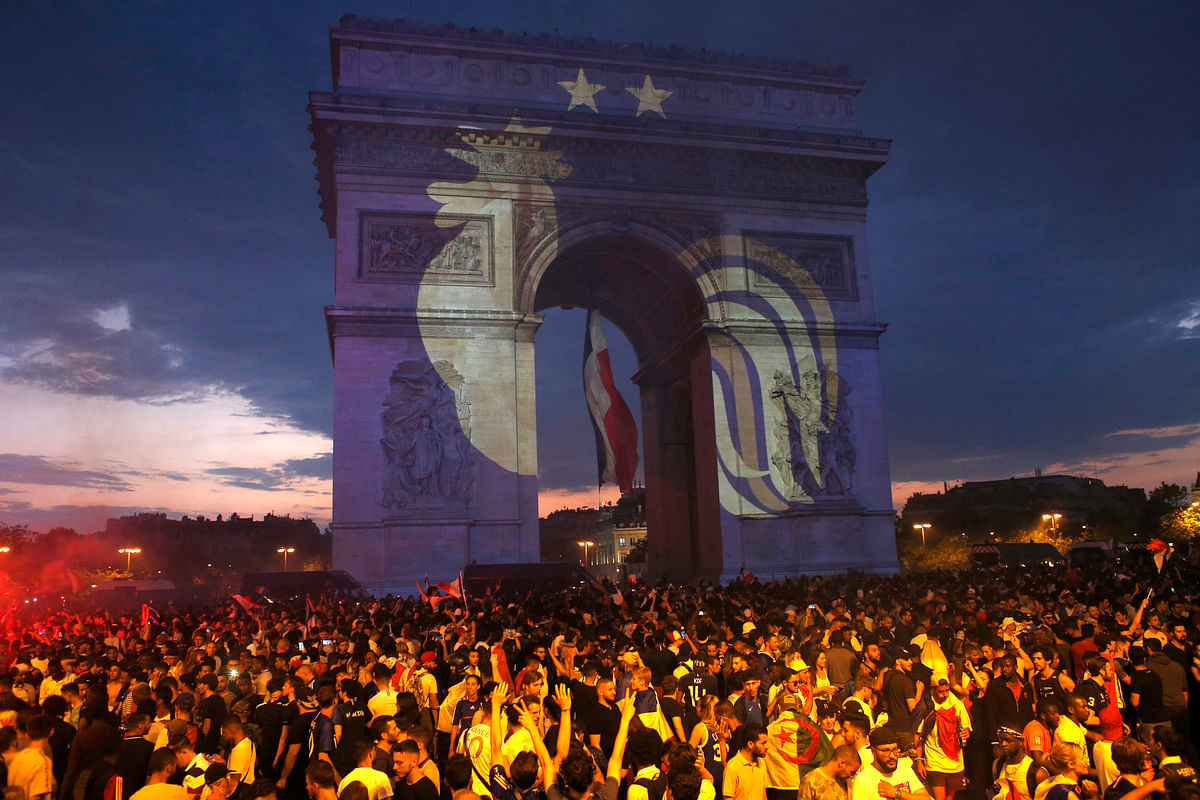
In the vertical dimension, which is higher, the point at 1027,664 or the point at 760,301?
the point at 760,301

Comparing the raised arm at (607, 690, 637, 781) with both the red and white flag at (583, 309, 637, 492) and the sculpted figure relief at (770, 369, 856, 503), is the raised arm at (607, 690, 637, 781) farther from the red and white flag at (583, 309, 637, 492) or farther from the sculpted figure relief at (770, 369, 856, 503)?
the sculpted figure relief at (770, 369, 856, 503)

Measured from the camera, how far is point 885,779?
582 centimetres

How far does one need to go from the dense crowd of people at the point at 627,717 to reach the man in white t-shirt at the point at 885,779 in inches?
0.6

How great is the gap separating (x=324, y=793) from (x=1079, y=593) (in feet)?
58.2

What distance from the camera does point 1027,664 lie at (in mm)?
9500

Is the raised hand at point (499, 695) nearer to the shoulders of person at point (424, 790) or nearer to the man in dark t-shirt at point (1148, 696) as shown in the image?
the shoulders of person at point (424, 790)

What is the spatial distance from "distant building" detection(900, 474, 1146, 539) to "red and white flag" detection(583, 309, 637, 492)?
73.6 meters

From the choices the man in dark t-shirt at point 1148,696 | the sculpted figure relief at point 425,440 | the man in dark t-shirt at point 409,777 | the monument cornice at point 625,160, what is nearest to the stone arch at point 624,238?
the monument cornice at point 625,160

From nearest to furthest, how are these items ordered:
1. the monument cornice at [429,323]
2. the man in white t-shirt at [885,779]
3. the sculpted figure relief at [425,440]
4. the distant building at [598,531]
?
the man in white t-shirt at [885,779]
the sculpted figure relief at [425,440]
the monument cornice at [429,323]
the distant building at [598,531]

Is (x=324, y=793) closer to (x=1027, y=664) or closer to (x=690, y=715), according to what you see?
(x=690, y=715)

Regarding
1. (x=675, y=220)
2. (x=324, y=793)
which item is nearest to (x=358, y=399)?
(x=675, y=220)

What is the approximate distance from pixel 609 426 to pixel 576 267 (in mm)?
7577

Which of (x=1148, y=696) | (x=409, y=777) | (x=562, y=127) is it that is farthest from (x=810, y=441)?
(x=409, y=777)

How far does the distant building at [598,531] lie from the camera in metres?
117
